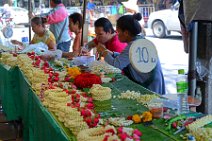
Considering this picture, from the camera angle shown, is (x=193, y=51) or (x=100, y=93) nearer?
(x=100, y=93)

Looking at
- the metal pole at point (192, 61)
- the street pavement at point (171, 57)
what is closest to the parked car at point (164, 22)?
the street pavement at point (171, 57)

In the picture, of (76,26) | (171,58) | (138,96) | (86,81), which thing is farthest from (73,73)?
(171,58)

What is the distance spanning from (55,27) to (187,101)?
360 centimetres

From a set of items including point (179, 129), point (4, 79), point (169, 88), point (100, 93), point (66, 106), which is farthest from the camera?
point (169, 88)

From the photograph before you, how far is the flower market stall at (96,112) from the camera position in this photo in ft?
4.76

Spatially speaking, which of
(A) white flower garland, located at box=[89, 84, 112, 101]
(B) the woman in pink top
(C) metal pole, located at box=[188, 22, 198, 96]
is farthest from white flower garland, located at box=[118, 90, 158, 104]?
(B) the woman in pink top

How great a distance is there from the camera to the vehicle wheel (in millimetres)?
10192

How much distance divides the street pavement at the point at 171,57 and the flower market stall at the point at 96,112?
2.42 meters

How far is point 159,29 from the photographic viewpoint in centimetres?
1041

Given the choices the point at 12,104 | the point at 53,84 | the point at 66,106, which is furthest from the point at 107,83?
the point at 12,104

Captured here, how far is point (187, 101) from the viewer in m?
1.76

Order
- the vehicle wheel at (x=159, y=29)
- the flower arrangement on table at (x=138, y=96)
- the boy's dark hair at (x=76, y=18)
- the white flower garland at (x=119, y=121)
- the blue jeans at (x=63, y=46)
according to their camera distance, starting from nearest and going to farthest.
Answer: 1. the white flower garland at (x=119, y=121)
2. the flower arrangement on table at (x=138, y=96)
3. the boy's dark hair at (x=76, y=18)
4. the blue jeans at (x=63, y=46)
5. the vehicle wheel at (x=159, y=29)

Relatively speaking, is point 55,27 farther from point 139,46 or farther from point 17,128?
point 139,46

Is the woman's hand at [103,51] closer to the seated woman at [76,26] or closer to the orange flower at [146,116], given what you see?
the seated woman at [76,26]
